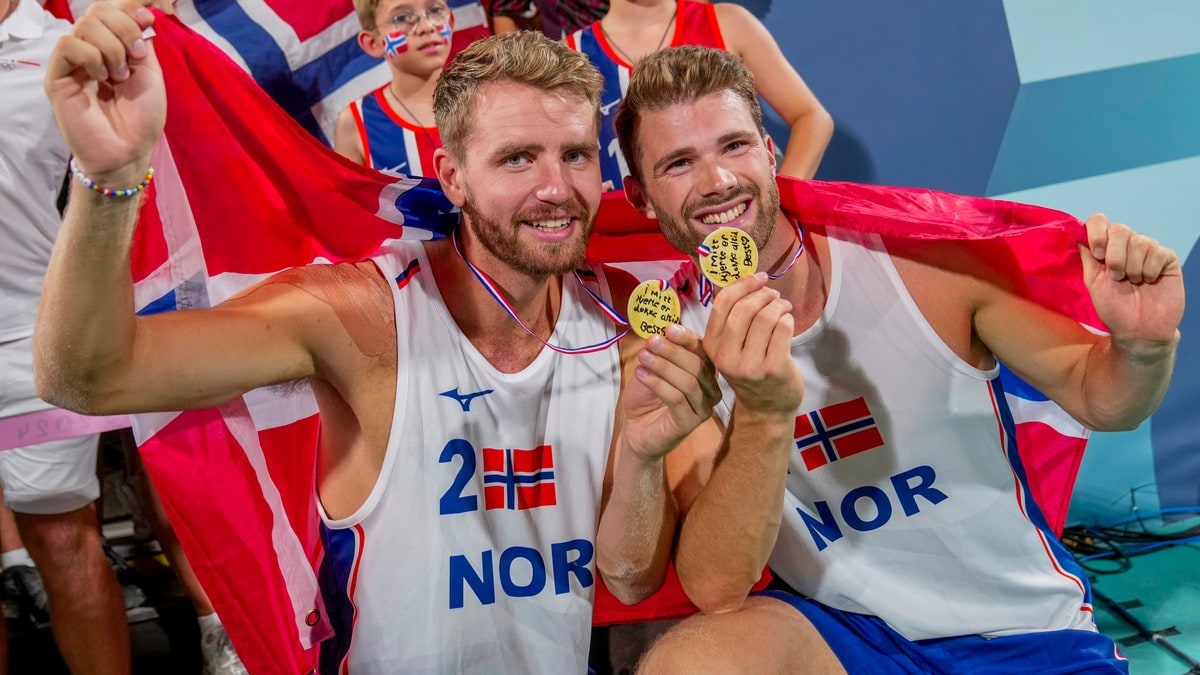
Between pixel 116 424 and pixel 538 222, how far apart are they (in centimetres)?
125

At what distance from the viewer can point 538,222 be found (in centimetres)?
192

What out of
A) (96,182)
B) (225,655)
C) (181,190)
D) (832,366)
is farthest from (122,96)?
(225,655)

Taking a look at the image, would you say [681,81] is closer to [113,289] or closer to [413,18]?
[113,289]

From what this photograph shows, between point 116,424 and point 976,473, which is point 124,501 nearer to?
point 116,424

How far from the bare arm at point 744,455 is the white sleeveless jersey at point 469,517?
26cm

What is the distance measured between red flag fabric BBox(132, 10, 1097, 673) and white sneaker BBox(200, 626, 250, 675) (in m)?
0.74

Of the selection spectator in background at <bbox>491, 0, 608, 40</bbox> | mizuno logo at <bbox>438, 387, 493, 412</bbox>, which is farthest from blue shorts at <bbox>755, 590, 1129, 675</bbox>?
spectator in background at <bbox>491, 0, 608, 40</bbox>

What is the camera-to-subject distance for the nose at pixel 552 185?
6.20ft

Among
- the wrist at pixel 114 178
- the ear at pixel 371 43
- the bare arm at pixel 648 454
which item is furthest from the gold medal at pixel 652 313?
the ear at pixel 371 43

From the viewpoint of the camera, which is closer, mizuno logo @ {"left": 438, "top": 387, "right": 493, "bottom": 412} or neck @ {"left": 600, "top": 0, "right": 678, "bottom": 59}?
mizuno logo @ {"left": 438, "top": 387, "right": 493, "bottom": 412}

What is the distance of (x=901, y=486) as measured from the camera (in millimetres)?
1995

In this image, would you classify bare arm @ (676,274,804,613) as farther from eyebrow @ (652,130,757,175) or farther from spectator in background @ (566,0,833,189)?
spectator in background @ (566,0,833,189)

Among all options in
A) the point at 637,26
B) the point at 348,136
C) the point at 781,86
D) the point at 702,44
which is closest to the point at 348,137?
the point at 348,136

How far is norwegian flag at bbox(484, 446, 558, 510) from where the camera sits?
1.96 meters
